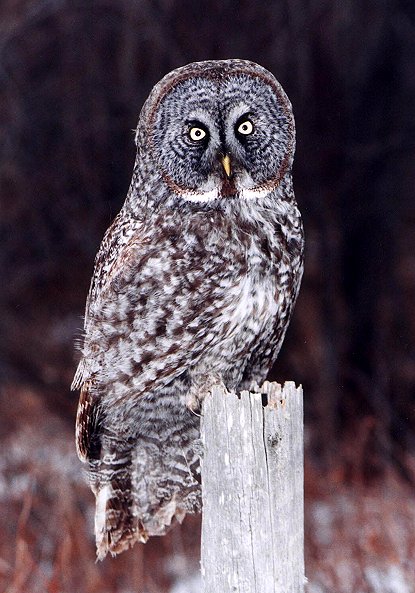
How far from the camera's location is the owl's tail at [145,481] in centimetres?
257

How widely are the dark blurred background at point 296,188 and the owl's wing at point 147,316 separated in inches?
73.6

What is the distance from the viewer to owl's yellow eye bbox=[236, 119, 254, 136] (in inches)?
89.0

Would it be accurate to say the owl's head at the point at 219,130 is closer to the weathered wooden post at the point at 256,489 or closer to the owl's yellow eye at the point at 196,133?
the owl's yellow eye at the point at 196,133

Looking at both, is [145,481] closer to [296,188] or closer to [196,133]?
[196,133]

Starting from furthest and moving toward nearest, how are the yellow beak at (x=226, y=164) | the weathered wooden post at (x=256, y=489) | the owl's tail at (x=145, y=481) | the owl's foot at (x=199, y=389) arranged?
the owl's tail at (x=145, y=481)
the owl's foot at (x=199, y=389)
the yellow beak at (x=226, y=164)
the weathered wooden post at (x=256, y=489)

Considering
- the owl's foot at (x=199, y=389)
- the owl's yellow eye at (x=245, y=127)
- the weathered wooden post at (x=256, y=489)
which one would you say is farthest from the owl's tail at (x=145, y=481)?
the owl's yellow eye at (x=245, y=127)

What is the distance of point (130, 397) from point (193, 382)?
6.6 inches

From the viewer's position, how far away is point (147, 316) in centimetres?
235

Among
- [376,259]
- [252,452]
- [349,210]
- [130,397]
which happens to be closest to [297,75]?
[349,210]

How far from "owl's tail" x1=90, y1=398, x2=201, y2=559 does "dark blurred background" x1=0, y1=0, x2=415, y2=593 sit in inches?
61.1

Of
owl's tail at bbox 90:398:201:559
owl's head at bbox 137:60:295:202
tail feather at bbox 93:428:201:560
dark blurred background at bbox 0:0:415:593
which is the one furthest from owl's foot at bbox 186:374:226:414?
dark blurred background at bbox 0:0:415:593

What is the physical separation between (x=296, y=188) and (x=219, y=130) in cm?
247

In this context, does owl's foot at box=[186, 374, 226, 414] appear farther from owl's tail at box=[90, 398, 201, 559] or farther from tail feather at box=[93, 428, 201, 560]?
tail feather at box=[93, 428, 201, 560]

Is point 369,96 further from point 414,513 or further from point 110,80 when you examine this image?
point 414,513
